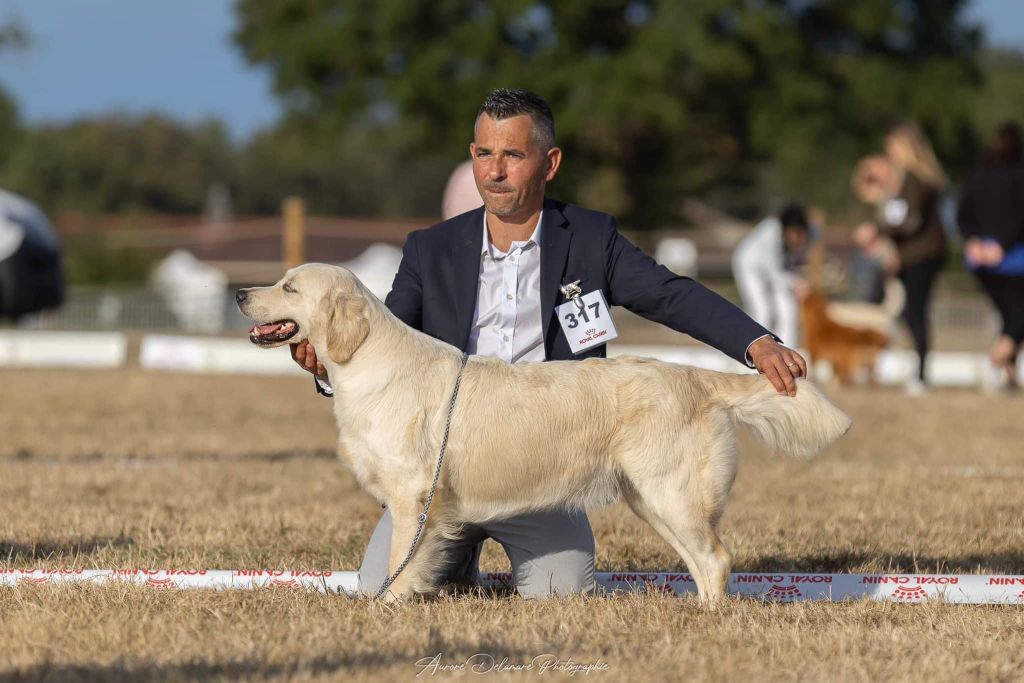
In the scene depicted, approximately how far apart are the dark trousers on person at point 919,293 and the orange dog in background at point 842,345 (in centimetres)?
161

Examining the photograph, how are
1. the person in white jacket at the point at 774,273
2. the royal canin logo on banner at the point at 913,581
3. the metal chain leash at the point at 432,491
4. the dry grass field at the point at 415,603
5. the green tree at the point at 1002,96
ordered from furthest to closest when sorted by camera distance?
the green tree at the point at 1002,96 → the person in white jacket at the point at 774,273 → the royal canin logo on banner at the point at 913,581 → the metal chain leash at the point at 432,491 → the dry grass field at the point at 415,603

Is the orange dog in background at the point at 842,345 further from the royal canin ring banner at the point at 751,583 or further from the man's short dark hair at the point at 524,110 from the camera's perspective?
the man's short dark hair at the point at 524,110

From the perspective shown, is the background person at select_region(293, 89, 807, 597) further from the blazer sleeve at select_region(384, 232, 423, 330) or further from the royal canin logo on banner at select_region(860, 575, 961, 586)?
the royal canin logo on banner at select_region(860, 575, 961, 586)

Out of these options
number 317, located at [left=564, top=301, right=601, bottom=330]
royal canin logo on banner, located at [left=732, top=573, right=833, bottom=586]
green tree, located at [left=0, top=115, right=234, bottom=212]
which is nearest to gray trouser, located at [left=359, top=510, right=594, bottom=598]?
royal canin logo on banner, located at [left=732, top=573, right=833, bottom=586]

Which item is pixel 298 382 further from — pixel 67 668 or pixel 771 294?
pixel 67 668

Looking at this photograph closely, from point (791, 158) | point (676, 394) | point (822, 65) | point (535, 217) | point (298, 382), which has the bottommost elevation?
point (298, 382)

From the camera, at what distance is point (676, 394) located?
409 cm

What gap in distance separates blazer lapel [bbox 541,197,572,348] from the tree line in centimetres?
2205

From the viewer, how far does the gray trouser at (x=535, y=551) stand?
14.4ft

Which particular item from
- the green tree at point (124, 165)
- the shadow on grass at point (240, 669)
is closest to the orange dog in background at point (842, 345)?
the shadow on grass at point (240, 669)

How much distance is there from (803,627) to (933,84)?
86.5 ft

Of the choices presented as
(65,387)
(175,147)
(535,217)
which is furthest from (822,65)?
(175,147)

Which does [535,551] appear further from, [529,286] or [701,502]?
[529,286]

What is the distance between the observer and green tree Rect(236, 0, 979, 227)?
26609mm
